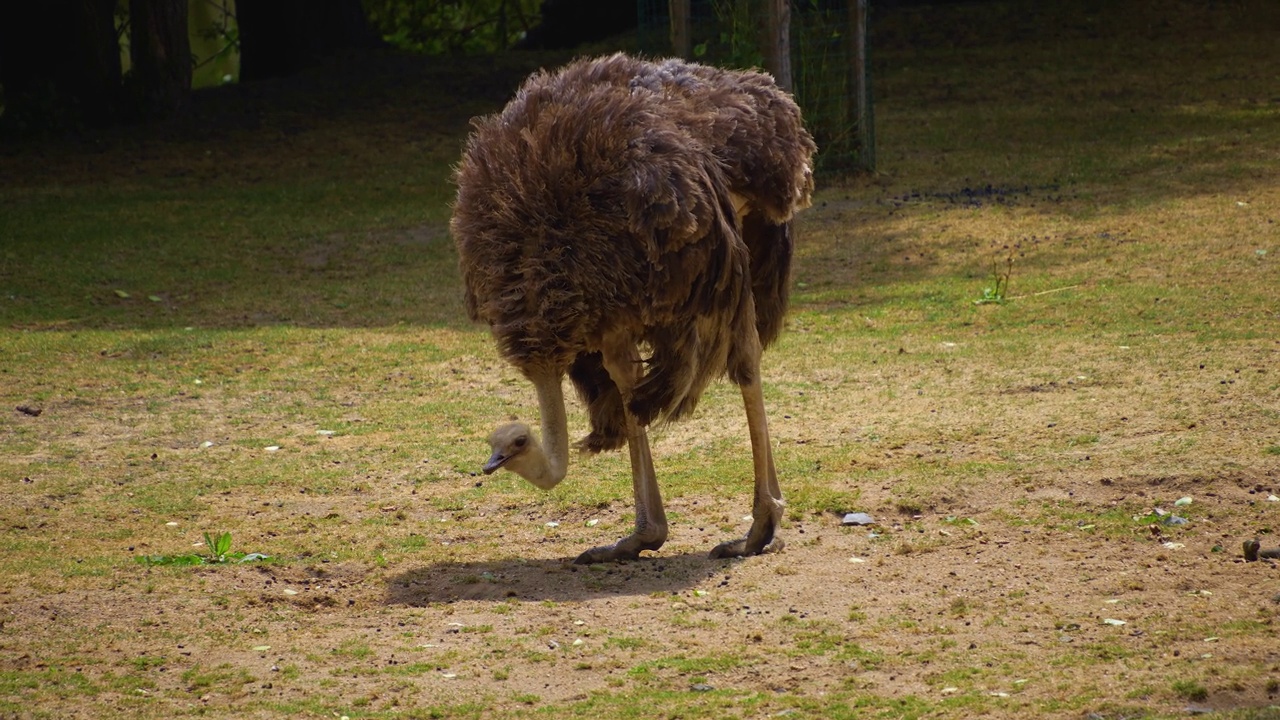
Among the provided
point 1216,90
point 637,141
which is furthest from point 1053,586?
point 1216,90

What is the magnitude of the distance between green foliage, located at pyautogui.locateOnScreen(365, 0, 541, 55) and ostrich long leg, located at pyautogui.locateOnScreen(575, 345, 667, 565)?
65.5 ft

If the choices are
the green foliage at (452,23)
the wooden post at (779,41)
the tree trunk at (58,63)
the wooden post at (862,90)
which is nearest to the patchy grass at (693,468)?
the wooden post at (862,90)

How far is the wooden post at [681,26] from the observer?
13.6m

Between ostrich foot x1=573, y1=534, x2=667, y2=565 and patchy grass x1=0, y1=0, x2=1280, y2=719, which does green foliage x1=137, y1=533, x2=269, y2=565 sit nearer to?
patchy grass x1=0, y1=0, x2=1280, y2=719

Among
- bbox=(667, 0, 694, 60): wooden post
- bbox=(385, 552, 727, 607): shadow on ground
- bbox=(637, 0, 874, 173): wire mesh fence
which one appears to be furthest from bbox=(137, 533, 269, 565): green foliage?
bbox=(637, 0, 874, 173): wire mesh fence

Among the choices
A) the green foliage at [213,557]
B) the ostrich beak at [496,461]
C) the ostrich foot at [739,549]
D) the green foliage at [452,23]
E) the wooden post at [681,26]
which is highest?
the wooden post at [681,26]

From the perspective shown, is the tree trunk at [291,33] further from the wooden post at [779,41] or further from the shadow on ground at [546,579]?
the shadow on ground at [546,579]

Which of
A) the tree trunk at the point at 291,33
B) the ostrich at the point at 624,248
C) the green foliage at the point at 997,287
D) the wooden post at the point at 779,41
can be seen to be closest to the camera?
the ostrich at the point at 624,248

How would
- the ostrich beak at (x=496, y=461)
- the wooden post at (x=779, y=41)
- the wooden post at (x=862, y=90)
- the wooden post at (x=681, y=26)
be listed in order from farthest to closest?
1. the wooden post at (x=862, y=90)
2. the wooden post at (x=681, y=26)
3. the wooden post at (x=779, y=41)
4. the ostrich beak at (x=496, y=461)

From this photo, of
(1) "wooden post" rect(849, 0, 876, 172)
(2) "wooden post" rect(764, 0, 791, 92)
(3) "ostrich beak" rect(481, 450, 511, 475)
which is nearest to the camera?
(3) "ostrich beak" rect(481, 450, 511, 475)

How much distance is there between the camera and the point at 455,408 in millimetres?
8617

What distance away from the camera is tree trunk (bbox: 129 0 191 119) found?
17391 millimetres

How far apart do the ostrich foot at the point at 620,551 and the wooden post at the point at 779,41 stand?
323 inches

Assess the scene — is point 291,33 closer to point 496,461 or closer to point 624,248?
point 624,248
